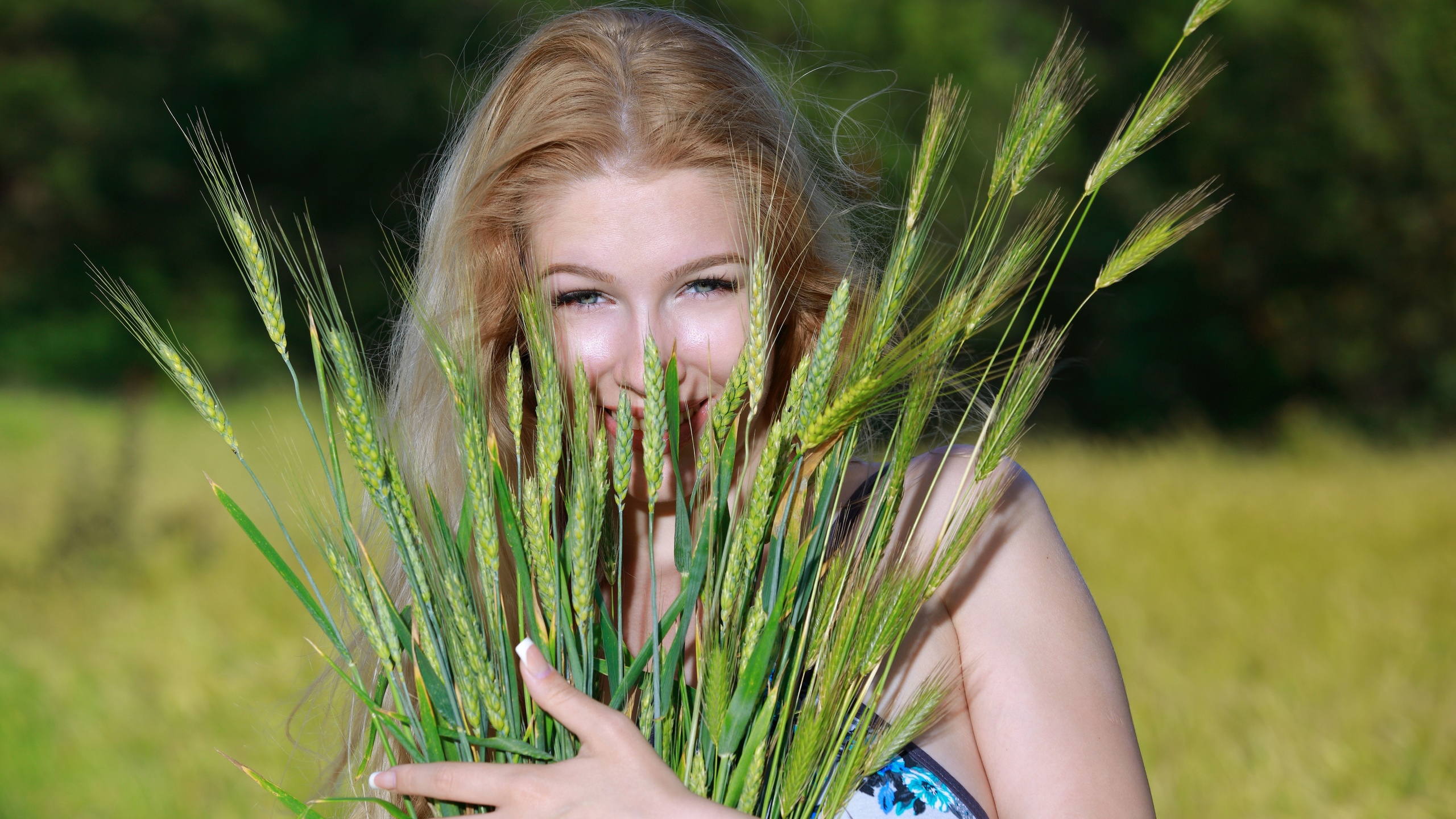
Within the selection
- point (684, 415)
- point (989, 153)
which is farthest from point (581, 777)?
point (989, 153)

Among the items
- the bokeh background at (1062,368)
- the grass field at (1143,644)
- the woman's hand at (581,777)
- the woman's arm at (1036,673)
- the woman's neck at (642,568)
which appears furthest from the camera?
the bokeh background at (1062,368)

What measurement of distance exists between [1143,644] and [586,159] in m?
3.60

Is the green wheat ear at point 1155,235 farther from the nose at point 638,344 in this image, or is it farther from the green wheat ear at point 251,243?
the green wheat ear at point 251,243

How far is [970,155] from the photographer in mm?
13781

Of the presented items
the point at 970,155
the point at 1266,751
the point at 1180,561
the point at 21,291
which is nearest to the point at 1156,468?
the point at 1180,561

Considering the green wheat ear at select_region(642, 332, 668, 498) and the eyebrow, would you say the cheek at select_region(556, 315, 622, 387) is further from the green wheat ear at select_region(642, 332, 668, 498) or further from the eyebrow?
the green wheat ear at select_region(642, 332, 668, 498)

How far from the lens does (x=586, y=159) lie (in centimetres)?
120

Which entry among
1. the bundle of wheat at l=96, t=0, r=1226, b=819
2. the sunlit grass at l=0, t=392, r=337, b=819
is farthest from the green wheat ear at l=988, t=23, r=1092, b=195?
the sunlit grass at l=0, t=392, r=337, b=819

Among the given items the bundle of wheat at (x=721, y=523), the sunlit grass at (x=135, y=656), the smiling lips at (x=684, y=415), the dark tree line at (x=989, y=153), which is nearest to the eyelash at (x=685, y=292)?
the smiling lips at (x=684, y=415)

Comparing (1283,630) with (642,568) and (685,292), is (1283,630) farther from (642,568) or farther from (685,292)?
(685,292)

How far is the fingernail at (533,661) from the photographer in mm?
788

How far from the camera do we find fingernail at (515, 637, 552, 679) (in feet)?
2.58

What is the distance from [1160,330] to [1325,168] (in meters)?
2.84

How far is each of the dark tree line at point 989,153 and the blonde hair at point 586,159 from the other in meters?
10.3
